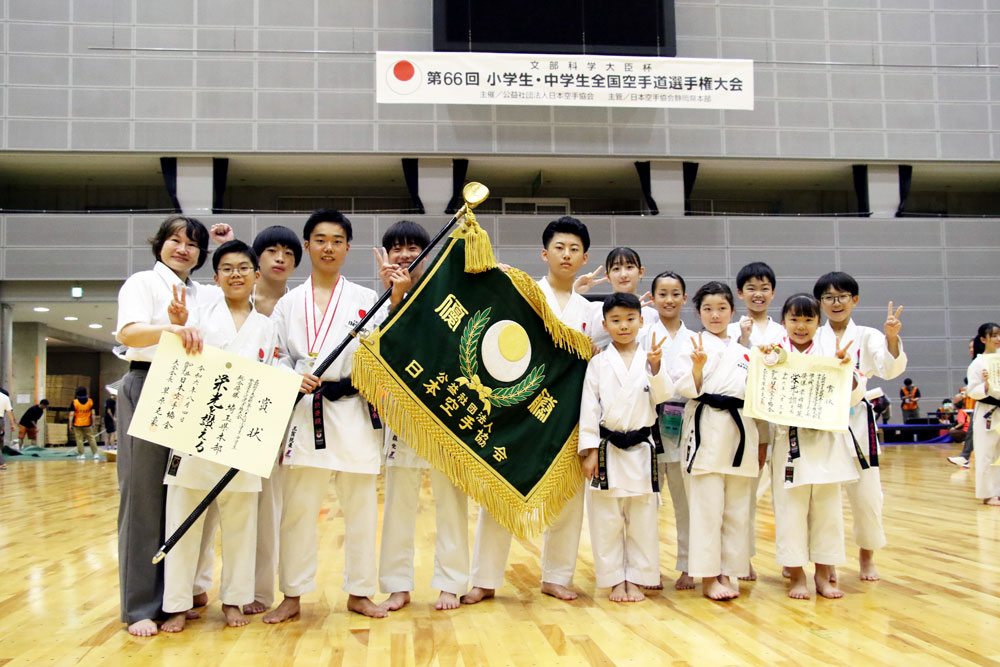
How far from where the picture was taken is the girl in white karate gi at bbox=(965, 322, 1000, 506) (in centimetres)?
600

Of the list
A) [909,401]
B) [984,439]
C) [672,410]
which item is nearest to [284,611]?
[672,410]

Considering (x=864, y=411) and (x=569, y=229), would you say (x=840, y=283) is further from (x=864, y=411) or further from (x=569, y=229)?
(x=569, y=229)

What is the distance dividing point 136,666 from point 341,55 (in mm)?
12498

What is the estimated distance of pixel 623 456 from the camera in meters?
3.21

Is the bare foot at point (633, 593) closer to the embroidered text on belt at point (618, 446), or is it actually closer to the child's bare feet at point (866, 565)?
the embroidered text on belt at point (618, 446)

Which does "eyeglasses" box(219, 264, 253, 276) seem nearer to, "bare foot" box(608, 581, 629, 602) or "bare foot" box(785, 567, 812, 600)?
"bare foot" box(608, 581, 629, 602)

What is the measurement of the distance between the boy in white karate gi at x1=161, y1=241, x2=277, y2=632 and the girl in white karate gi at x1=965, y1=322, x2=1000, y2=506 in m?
5.54

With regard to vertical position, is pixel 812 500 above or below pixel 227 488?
below

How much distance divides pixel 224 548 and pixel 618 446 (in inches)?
61.9

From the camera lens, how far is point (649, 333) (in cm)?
368

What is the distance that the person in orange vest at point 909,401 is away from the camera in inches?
550

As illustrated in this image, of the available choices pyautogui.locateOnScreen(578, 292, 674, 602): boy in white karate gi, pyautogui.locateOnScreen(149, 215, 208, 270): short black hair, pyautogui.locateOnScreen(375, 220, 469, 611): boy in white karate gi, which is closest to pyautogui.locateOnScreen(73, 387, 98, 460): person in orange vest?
pyautogui.locateOnScreen(149, 215, 208, 270): short black hair

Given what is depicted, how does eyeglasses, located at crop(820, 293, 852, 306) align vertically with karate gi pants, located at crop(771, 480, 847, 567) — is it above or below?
above

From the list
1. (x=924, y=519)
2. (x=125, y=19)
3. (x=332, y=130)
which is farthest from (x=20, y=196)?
(x=924, y=519)
